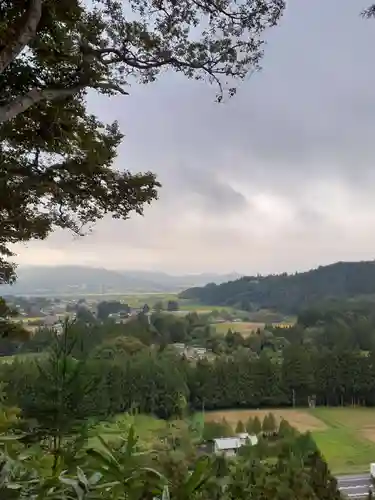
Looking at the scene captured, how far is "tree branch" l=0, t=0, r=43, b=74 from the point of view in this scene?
1.78 meters

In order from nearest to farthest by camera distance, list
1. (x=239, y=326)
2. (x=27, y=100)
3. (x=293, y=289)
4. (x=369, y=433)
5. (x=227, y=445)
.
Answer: (x=27, y=100), (x=227, y=445), (x=369, y=433), (x=239, y=326), (x=293, y=289)

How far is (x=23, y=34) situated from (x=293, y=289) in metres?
20.0

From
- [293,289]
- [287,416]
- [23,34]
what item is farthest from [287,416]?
[23,34]

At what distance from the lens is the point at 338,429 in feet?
38.0

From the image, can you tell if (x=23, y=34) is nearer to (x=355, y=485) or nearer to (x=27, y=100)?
(x=27, y=100)

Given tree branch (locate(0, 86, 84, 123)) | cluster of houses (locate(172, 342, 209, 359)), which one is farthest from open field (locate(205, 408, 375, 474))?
tree branch (locate(0, 86, 84, 123))

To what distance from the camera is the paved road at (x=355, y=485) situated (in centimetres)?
613

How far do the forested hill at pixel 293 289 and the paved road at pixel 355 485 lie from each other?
11291 millimetres

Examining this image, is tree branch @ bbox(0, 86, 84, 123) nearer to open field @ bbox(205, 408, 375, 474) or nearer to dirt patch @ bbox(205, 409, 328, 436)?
open field @ bbox(205, 408, 375, 474)

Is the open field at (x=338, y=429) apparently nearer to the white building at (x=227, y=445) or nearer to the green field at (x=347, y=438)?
the green field at (x=347, y=438)

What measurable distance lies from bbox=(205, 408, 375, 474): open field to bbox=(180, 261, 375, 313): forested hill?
6105 mm

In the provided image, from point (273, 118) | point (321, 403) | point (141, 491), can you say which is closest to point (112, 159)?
point (141, 491)

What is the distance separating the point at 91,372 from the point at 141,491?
1.75 ft

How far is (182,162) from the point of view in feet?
19.0
